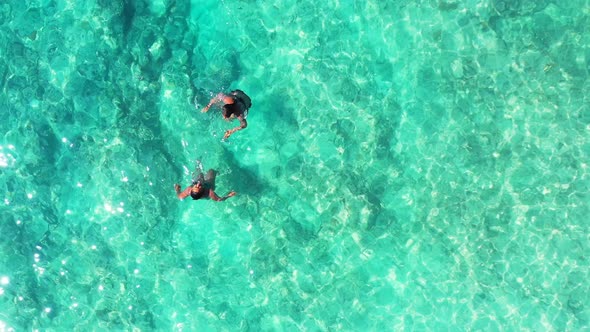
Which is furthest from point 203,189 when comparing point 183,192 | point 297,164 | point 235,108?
point 297,164

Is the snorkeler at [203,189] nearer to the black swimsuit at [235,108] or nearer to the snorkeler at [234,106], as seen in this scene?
the snorkeler at [234,106]

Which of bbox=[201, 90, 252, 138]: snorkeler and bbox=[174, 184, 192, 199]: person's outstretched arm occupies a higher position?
bbox=[201, 90, 252, 138]: snorkeler

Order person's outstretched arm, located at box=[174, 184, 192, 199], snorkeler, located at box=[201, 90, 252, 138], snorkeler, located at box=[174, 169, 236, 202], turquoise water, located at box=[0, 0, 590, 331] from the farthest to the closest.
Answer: turquoise water, located at box=[0, 0, 590, 331] < person's outstretched arm, located at box=[174, 184, 192, 199] < snorkeler, located at box=[201, 90, 252, 138] < snorkeler, located at box=[174, 169, 236, 202]

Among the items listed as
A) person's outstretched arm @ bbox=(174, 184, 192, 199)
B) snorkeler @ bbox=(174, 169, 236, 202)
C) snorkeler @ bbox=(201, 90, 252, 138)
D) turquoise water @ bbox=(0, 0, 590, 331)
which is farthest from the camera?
turquoise water @ bbox=(0, 0, 590, 331)

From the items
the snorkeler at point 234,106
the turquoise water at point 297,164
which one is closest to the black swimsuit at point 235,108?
the snorkeler at point 234,106

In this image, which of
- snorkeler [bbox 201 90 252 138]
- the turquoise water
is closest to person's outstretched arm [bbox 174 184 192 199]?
the turquoise water

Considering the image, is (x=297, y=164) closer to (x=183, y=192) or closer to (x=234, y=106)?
(x=234, y=106)

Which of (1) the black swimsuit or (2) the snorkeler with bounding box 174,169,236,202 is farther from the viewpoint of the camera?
(1) the black swimsuit

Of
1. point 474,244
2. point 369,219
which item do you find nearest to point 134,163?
point 369,219

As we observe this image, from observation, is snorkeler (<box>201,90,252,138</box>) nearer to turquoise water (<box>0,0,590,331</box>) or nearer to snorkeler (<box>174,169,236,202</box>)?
turquoise water (<box>0,0,590,331</box>)
